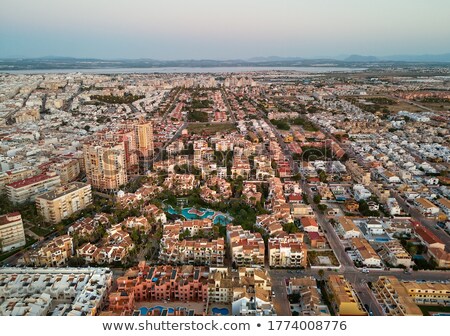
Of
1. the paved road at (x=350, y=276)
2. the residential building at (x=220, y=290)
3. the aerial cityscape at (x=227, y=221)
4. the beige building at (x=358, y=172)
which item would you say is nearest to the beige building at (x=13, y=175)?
the aerial cityscape at (x=227, y=221)

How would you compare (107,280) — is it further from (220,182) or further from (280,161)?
(280,161)

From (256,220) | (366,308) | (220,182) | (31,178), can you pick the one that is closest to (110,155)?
→ (31,178)

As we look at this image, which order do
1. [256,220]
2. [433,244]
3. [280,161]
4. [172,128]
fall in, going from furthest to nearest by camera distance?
1. [172,128]
2. [280,161]
3. [256,220]
4. [433,244]

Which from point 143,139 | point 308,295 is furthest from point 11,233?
point 143,139

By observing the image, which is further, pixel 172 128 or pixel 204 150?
pixel 172 128

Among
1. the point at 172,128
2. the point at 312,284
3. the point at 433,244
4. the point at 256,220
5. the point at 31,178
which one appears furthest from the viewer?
the point at 172,128
